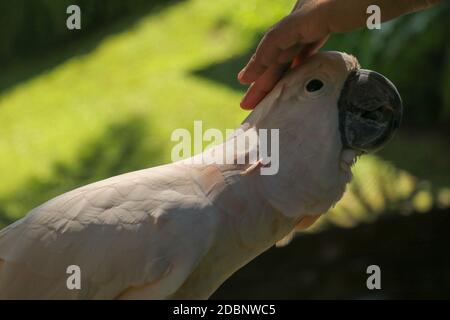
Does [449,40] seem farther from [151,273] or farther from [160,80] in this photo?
[151,273]

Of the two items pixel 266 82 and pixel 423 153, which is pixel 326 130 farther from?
pixel 423 153

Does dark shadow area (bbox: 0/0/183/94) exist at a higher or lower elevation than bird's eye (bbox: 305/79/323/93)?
higher

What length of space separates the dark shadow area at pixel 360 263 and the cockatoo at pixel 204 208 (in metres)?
2.34

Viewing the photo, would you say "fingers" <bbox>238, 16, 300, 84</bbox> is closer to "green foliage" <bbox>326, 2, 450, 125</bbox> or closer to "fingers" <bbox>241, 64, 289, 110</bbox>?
"fingers" <bbox>241, 64, 289, 110</bbox>

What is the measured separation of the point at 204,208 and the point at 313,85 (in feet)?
1.49

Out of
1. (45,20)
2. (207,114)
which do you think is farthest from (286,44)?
(45,20)

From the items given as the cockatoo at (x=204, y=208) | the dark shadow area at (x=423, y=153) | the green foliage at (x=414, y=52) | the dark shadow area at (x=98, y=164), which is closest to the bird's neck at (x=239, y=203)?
the cockatoo at (x=204, y=208)

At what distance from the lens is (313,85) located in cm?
230

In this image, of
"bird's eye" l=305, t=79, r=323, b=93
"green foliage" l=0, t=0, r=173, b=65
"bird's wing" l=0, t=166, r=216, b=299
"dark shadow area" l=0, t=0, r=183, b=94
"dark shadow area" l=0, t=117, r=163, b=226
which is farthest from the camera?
"dark shadow area" l=0, t=0, r=183, b=94

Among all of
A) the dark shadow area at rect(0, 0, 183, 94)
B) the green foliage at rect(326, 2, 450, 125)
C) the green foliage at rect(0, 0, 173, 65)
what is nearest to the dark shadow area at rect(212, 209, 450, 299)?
the green foliage at rect(326, 2, 450, 125)

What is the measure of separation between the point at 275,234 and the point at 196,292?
27 centimetres

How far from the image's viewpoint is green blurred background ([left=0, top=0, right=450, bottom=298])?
15.1 ft

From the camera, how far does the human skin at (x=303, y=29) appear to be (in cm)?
225

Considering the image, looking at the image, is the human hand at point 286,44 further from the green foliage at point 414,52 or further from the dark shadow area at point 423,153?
the green foliage at point 414,52
